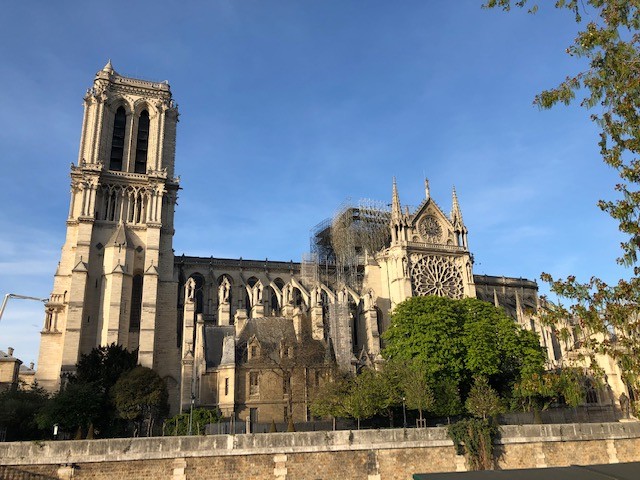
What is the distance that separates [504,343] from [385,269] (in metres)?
15.0

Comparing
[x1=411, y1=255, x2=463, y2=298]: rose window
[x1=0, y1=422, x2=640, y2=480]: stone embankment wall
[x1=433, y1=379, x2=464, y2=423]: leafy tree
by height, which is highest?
[x1=411, y1=255, x2=463, y2=298]: rose window

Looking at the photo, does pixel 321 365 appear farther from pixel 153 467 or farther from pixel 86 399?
pixel 153 467

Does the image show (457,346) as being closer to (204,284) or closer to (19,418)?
(204,284)

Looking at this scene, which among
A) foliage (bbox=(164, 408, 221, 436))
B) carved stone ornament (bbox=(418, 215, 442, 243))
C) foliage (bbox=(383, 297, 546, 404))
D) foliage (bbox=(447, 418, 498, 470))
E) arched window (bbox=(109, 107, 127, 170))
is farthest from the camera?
carved stone ornament (bbox=(418, 215, 442, 243))

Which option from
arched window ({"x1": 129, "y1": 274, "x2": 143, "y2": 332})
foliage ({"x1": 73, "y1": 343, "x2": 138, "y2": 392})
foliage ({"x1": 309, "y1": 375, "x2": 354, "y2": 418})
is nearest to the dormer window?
foliage ({"x1": 309, "y1": 375, "x2": 354, "y2": 418})

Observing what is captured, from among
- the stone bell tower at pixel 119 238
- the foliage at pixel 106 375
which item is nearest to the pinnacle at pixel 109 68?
the stone bell tower at pixel 119 238

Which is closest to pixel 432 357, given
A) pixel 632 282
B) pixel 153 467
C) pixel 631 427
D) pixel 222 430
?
pixel 631 427

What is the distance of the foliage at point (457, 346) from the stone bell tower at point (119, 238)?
18.8 m

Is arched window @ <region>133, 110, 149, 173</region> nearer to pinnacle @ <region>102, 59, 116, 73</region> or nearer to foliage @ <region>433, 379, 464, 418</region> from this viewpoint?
pinnacle @ <region>102, 59, 116, 73</region>

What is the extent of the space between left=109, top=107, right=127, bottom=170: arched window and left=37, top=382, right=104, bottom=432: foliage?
24.8 m

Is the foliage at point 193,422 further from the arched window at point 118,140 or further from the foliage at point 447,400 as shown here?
the arched window at point 118,140

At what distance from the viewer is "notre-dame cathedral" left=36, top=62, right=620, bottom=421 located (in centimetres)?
3781

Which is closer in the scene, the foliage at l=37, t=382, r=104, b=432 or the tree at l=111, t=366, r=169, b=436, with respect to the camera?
the foliage at l=37, t=382, r=104, b=432

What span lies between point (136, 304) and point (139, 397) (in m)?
15.1
